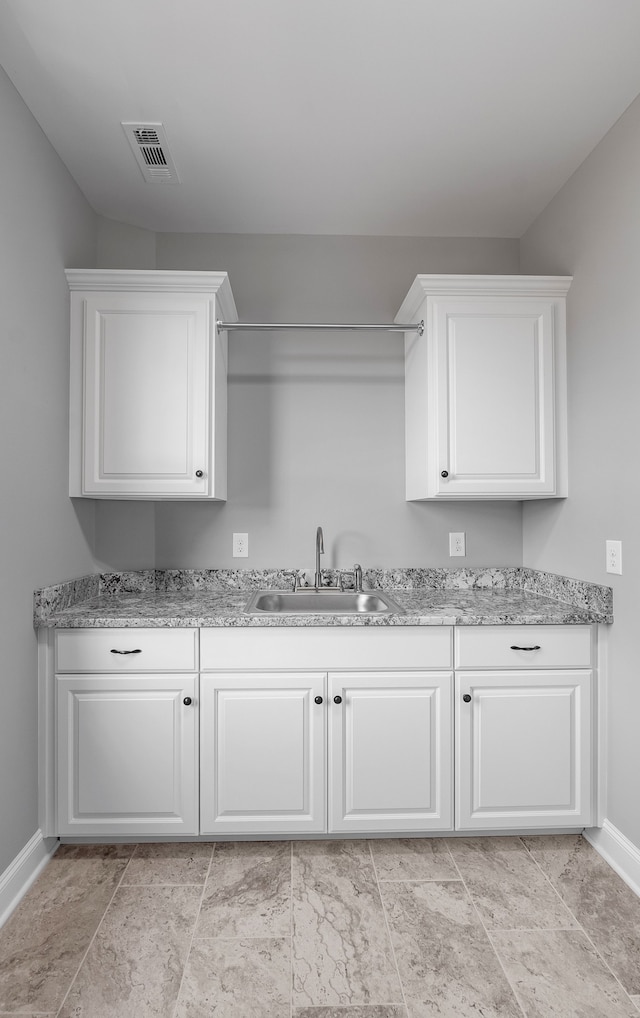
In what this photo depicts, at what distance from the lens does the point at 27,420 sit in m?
1.98

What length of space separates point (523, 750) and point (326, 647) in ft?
2.60

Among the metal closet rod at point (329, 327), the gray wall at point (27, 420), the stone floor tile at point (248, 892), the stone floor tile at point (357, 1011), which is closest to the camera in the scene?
the stone floor tile at point (357, 1011)

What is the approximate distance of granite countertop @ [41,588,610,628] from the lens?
6.84 ft

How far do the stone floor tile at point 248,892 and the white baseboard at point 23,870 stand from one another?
1.89 ft

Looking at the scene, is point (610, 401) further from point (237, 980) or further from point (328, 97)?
point (237, 980)

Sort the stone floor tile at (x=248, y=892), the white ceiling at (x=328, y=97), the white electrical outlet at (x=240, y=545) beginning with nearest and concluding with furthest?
the white ceiling at (x=328, y=97) → the stone floor tile at (x=248, y=892) → the white electrical outlet at (x=240, y=545)

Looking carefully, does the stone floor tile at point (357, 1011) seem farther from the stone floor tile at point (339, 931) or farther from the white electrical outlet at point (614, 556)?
the white electrical outlet at point (614, 556)

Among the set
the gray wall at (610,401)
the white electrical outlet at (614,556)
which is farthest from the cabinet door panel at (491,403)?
the white electrical outlet at (614,556)

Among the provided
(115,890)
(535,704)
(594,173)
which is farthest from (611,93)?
(115,890)

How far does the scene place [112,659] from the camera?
2084 mm

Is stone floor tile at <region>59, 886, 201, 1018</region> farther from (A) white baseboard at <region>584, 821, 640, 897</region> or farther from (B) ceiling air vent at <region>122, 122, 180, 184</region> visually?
(B) ceiling air vent at <region>122, 122, 180, 184</region>

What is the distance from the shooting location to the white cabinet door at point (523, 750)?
2.12m

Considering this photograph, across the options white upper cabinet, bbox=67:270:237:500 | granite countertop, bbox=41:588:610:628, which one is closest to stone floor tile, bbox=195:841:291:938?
granite countertop, bbox=41:588:610:628

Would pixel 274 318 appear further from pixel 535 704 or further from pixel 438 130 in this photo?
pixel 535 704
